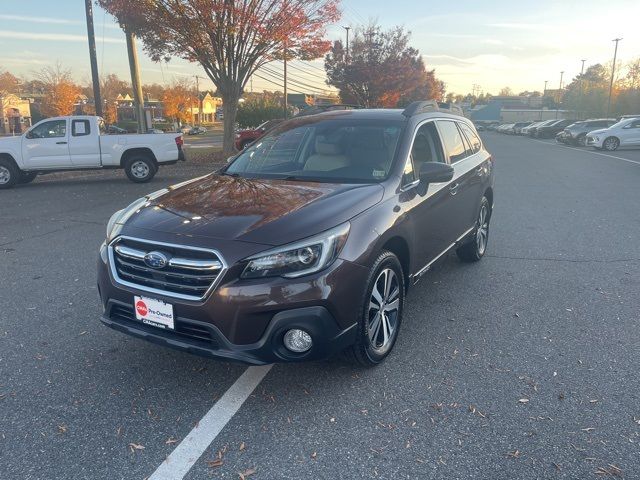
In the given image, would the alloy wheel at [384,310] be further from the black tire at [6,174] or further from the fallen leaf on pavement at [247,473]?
the black tire at [6,174]

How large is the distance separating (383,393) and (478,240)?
326 centimetres

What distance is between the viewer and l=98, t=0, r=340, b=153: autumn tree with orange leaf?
13.9 m

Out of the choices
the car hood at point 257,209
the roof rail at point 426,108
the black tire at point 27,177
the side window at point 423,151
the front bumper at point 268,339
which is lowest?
the black tire at point 27,177

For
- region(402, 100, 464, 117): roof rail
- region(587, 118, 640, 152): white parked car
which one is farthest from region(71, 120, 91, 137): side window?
region(587, 118, 640, 152): white parked car

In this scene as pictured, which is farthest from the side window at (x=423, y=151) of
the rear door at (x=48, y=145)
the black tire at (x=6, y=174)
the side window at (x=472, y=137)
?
the black tire at (x=6, y=174)

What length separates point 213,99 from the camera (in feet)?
397

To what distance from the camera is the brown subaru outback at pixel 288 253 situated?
2.86 meters

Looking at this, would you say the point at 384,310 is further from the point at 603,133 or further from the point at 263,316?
the point at 603,133

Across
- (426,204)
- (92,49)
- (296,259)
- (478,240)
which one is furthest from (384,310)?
(92,49)

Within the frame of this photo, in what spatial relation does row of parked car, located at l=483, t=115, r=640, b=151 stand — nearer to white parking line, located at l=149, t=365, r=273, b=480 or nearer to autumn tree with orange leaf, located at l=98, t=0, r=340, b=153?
autumn tree with orange leaf, located at l=98, t=0, r=340, b=153

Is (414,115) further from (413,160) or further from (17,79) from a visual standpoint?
(17,79)

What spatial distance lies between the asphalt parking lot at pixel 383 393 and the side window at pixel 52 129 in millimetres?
8446

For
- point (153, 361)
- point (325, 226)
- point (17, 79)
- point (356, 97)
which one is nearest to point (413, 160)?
point (325, 226)

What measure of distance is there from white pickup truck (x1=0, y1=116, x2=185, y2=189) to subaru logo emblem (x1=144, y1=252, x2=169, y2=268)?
10998mm
